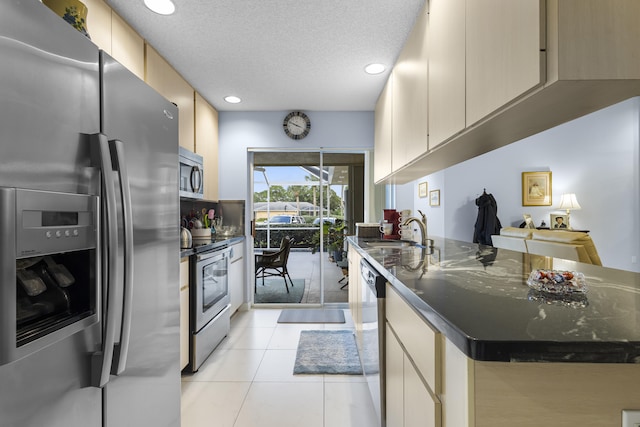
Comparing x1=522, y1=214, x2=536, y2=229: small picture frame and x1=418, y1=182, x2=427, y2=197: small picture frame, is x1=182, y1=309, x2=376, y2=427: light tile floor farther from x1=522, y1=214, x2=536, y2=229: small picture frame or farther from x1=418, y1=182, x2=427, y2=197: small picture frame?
x1=522, y1=214, x2=536, y2=229: small picture frame

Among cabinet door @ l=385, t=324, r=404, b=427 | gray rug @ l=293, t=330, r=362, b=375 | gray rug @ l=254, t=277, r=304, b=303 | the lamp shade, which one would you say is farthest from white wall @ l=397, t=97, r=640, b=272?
cabinet door @ l=385, t=324, r=404, b=427

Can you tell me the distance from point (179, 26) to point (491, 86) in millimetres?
1984

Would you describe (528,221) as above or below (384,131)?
below

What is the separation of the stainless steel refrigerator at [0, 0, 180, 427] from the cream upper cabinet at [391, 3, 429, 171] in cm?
143

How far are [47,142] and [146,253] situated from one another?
0.56 meters

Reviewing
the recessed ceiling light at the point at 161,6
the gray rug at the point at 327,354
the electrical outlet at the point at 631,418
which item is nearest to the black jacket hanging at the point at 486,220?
the gray rug at the point at 327,354

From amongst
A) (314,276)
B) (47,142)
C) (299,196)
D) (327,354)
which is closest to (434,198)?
(299,196)

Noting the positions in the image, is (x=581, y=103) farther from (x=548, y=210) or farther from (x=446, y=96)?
(x=548, y=210)

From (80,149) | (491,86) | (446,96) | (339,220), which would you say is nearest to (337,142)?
(339,220)

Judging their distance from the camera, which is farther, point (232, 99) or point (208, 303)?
point (232, 99)

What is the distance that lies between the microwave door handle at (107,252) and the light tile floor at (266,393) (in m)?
1.15

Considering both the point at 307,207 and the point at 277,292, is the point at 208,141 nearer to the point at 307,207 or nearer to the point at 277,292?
the point at 307,207

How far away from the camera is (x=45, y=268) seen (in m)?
0.80

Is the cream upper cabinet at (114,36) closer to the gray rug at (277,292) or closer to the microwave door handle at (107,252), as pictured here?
the microwave door handle at (107,252)
